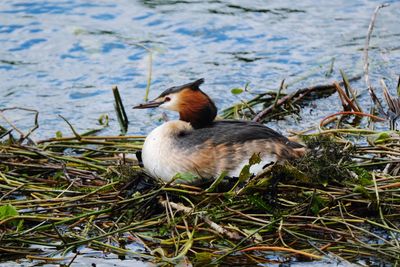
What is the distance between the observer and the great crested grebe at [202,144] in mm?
5891

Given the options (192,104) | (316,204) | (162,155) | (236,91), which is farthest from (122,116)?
(316,204)

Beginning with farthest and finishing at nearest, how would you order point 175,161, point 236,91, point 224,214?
point 236,91 < point 175,161 < point 224,214

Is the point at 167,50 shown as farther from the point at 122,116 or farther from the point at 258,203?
the point at 258,203

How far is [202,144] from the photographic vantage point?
5.96m

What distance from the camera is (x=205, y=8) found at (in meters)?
12.1

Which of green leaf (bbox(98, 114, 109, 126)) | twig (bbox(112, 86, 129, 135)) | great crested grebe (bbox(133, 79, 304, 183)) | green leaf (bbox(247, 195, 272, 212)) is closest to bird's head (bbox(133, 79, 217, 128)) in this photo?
great crested grebe (bbox(133, 79, 304, 183))

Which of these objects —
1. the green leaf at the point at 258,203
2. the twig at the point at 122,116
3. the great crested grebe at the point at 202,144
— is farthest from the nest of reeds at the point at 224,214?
the twig at the point at 122,116

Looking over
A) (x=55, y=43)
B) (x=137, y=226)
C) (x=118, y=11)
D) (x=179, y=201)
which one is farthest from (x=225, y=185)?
(x=118, y=11)

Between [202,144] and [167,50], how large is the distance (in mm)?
5186

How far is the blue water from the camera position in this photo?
9492mm

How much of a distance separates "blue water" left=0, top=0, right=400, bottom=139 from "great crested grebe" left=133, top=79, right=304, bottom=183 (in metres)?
2.18

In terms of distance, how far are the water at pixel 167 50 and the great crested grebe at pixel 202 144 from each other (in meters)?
2.03

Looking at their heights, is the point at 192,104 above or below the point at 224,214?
above

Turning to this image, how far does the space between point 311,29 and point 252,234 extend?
685cm
